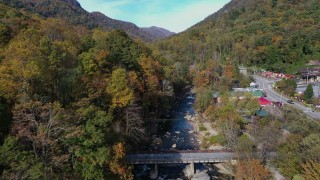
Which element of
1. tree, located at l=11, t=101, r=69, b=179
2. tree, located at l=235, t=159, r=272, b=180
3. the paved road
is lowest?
the paved road

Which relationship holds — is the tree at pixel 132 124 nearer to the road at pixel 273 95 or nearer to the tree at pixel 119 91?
the tree at pixel 119 91

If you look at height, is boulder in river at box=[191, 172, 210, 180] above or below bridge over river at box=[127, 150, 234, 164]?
below

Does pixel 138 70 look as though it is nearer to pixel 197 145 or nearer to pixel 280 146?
pixel 197 145

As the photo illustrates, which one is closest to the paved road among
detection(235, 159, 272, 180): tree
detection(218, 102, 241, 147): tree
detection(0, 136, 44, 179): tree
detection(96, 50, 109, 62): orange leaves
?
detection(218, 102, 241, 147): tree

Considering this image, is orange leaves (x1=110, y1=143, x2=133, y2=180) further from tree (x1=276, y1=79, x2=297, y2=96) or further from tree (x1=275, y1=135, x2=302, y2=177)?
tree (x1=276, y1=79, x2=297, y2=96)

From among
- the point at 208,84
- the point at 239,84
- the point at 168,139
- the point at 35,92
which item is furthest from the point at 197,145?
the point at 239,84

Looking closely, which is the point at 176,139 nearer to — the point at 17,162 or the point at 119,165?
the point at 119,165

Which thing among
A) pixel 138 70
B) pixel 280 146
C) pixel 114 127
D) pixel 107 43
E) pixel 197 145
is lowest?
pixel 197 145
